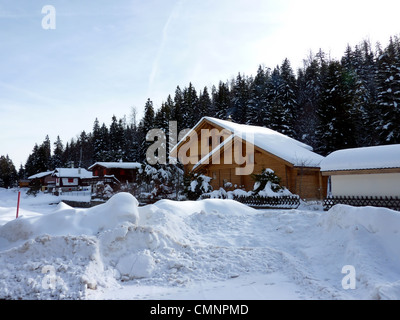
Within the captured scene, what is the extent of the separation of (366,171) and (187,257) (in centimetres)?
1240

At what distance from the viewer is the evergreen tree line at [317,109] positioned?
31.0m

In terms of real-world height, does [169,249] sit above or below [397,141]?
below

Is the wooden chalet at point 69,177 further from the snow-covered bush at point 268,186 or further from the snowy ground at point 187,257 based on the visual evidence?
the snowy ground at point 187,257

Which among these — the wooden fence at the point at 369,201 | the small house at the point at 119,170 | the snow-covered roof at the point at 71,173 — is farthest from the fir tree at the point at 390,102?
the snow-covered roof at the point at 71,173

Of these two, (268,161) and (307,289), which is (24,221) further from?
(268,161)

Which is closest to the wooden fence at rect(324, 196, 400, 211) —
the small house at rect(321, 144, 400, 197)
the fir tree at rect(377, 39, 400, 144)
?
the small house at rect(321, 144, 400, 197)

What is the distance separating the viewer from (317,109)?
4578cm

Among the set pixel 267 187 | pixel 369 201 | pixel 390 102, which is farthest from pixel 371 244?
pixel 390 102

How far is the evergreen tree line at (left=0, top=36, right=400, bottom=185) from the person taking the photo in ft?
102

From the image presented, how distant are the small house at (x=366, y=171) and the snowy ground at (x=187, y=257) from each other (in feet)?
26.9

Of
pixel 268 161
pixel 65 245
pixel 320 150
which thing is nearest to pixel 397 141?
pixel 320 150

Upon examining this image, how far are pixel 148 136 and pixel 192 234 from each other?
39.0 meters

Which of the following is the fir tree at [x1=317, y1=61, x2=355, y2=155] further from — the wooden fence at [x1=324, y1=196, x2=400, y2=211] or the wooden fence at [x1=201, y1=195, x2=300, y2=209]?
the wooden fence at [x1=201, y1=195, x2=300, y2=209]
